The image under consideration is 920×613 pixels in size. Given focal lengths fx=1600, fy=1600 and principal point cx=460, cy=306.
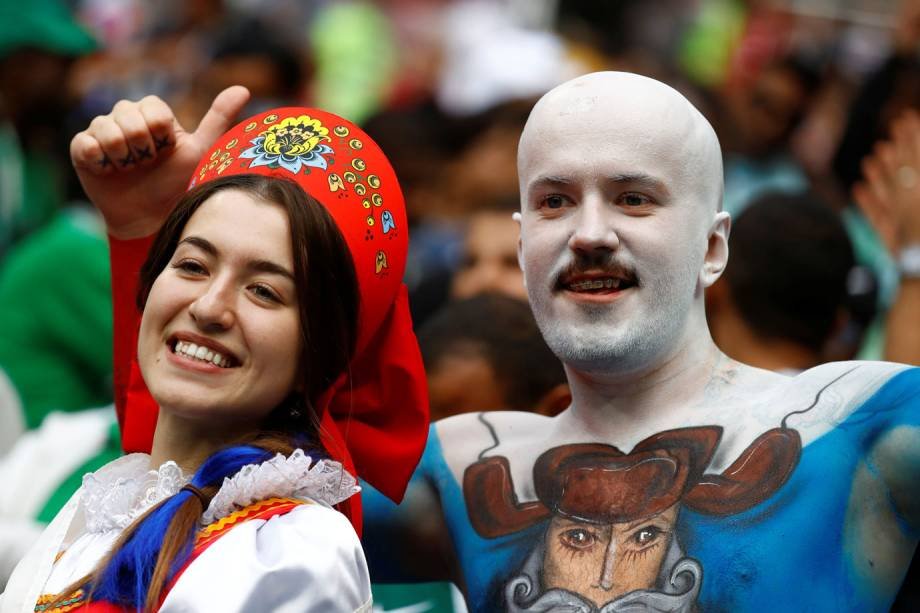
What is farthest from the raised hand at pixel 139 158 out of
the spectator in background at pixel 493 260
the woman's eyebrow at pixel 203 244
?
the spectator in background at pixel 493 260

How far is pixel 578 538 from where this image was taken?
3.30m

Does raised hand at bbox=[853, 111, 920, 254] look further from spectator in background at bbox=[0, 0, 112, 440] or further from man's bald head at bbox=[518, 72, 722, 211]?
spectator in background at bbox=[0, 0, 112, 440]

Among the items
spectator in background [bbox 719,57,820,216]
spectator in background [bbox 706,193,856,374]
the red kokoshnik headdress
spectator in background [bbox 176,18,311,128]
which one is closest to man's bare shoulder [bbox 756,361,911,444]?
the red kokoshnik headdress

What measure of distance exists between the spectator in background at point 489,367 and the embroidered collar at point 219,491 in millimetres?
1347

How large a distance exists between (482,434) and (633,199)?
0.69 m

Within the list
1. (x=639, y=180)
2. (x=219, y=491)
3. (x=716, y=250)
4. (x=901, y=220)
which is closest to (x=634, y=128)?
(x=639, y=180)

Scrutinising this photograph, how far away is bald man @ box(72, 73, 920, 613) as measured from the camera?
3121 mm

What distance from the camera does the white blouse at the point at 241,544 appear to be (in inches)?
110

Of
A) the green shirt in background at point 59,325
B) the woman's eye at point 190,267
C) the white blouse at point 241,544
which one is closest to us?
the white blouse at point 241,544

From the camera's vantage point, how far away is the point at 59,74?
291 inches

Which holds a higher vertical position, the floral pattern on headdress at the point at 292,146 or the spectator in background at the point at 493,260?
the floral pattern on headdress at the point at 292,146

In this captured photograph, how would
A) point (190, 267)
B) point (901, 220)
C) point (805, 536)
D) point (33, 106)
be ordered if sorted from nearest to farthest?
point (805, 536), point (190, 267), point (901, 220), point (33, 106)

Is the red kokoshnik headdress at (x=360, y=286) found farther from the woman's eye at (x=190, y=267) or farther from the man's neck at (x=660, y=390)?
the man's neck at (x=660, y=390)

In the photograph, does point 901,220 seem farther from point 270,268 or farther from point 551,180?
point 270,268
